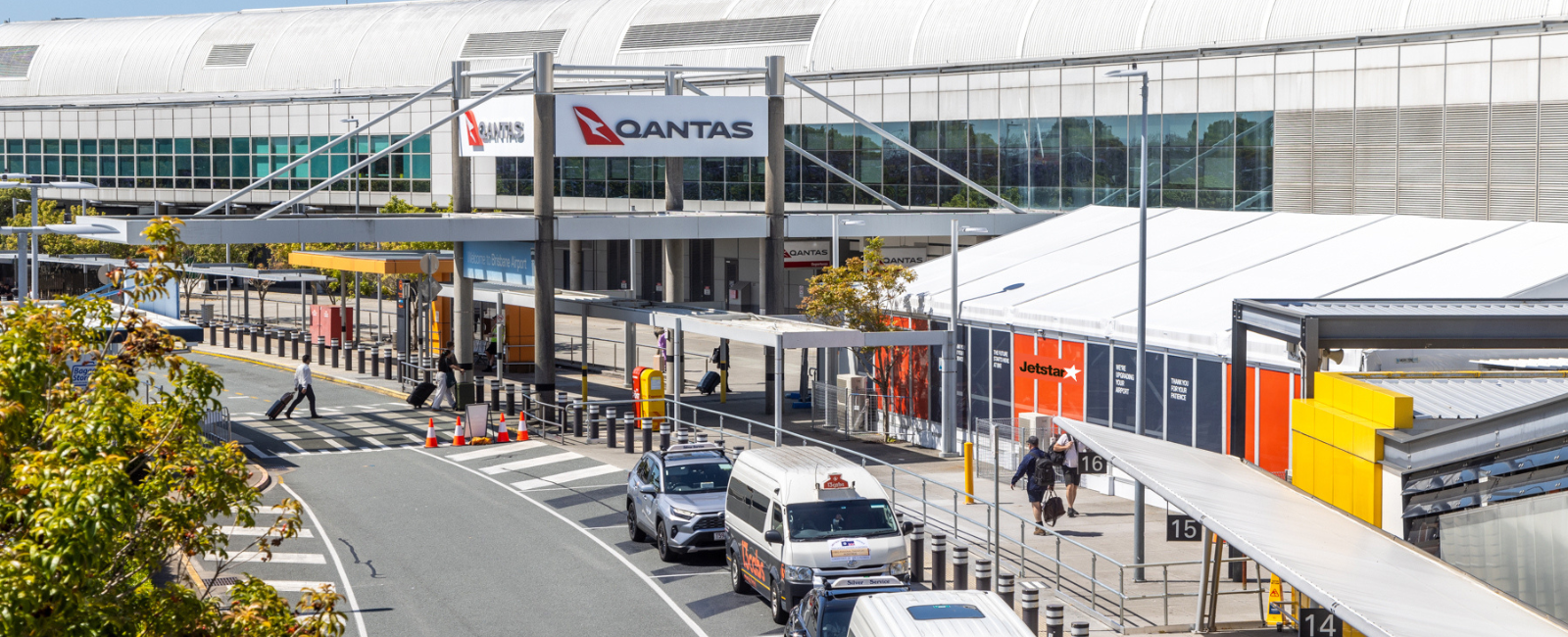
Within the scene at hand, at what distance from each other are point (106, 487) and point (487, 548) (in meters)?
16.5

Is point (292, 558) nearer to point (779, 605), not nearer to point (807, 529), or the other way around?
point (779, 605)

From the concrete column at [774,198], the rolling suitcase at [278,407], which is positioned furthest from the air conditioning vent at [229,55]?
the concrete column at [774,198]

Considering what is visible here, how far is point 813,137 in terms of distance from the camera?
57812 mm

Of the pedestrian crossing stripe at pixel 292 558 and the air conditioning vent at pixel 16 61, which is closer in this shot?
the pedestrian crossing stripe at pixel 292 558

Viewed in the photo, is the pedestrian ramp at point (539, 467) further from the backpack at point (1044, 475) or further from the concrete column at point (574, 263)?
the concrete column at point (574, 263)

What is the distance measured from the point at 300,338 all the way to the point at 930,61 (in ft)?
83.1

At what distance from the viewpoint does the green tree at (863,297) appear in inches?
1371

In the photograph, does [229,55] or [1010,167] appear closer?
[1010,167]

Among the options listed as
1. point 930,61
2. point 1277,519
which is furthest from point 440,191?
point 1277,519

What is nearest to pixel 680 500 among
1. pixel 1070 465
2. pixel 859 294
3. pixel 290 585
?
pixel 290 585

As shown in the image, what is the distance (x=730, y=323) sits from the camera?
110ft

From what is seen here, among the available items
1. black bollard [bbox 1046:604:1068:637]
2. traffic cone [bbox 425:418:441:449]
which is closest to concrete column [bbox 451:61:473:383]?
traffic cone [bbox 425:418:441:449]

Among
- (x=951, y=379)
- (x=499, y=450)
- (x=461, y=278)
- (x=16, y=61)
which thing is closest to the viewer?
(x=951, y=379)

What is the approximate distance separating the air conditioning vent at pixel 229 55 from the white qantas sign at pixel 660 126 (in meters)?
50.4
